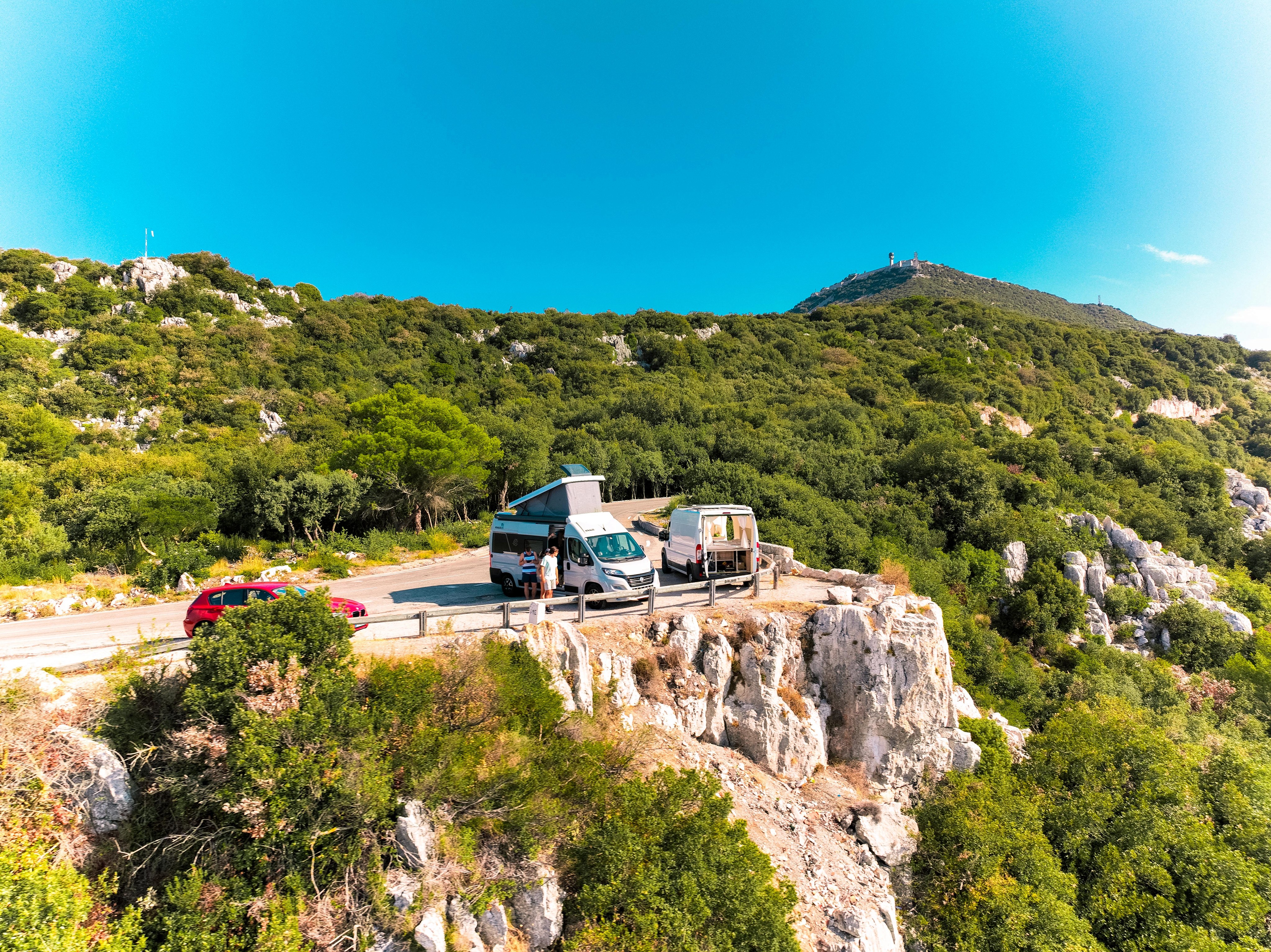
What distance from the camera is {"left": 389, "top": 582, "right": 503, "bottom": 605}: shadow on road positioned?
1572cm

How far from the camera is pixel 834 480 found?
39156 mm

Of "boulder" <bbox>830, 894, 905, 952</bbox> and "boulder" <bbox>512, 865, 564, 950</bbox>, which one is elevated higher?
"boulder" <bbox>512, 865, 564, 950</bbox>

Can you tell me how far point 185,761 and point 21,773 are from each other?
1.48m

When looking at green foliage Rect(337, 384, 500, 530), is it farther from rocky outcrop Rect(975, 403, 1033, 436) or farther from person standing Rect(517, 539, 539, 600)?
rocky outcrop Rect(975, 403, 1033, 436)

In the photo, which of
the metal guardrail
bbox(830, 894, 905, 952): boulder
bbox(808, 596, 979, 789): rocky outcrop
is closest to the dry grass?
bbox(808, 596, 979, 789): rocky outcrop

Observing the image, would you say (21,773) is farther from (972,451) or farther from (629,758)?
(972,451)

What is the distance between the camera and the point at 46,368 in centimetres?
4406

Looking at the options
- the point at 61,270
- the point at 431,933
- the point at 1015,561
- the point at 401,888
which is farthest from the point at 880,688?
the point at 61,270

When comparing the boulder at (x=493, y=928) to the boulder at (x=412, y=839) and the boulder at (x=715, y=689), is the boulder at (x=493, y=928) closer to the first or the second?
the boulder at (x=412, y=839)

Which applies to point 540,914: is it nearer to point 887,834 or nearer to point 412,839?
point 412,839

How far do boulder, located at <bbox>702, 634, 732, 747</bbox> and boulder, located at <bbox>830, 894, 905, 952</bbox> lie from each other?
150 inches

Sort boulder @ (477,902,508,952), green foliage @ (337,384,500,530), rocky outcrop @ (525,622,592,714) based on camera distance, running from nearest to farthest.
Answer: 1. boulder @ (477,902,508,952)
2. rocky outcrop @ (525,622,592,714)
3. green foliage @ (337,384,500,530)

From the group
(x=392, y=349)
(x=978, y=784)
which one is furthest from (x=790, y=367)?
(x=978, y=784)

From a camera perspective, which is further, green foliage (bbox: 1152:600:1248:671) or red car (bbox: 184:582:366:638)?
green foliage (bbox: 1152:600:1248:671)
